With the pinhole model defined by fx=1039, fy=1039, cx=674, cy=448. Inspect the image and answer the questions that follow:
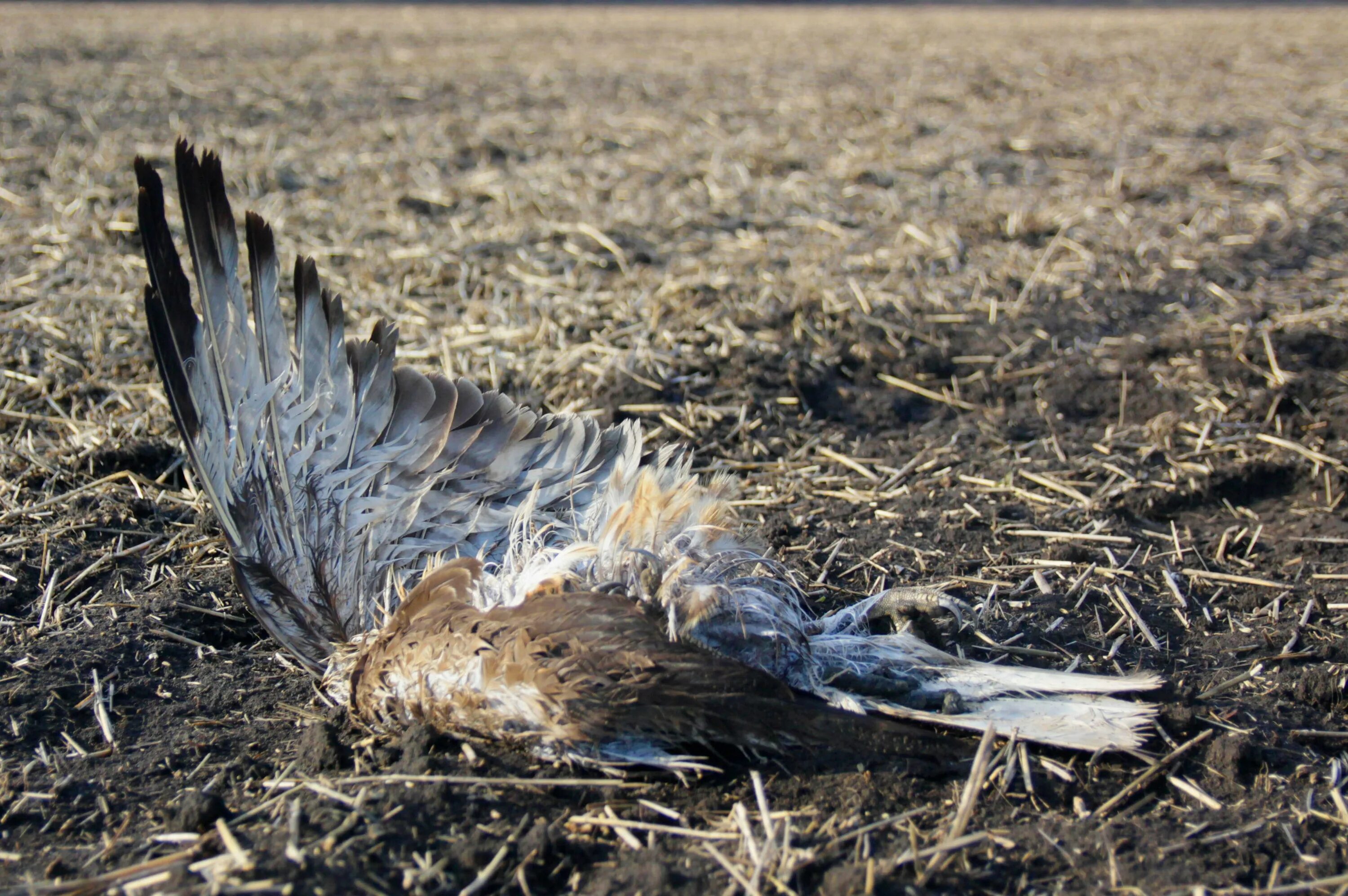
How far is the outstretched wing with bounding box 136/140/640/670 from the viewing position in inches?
99.2

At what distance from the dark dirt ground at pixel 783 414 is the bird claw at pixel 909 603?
203 mm

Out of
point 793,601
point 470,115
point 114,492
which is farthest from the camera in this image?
point 470,115

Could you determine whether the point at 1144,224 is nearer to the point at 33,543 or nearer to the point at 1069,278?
the point at 1069,278

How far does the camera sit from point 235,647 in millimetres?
2703

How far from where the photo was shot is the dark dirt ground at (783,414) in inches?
81.1

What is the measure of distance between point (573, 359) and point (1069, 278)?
242cm

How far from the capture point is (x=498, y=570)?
2.68 metres

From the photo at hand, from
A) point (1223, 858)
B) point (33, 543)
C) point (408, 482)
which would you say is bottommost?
point (1223, 858)

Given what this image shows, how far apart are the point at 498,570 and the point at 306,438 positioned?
0.59m

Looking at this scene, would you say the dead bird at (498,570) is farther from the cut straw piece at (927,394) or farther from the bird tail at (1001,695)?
the cut straw piece at (927,394)

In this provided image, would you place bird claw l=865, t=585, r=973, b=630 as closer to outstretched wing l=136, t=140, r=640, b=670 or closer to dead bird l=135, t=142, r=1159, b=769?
dead bird l=135, t=142, r=1159, b=769

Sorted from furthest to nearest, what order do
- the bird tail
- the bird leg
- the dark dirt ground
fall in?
the bird leg
the bird tail
the dark dirt ground

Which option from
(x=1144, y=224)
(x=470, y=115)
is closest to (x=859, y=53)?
(x=470, y=115)

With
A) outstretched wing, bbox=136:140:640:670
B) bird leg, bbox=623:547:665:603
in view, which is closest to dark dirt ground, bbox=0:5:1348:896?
outstretched wing, bbox=136:140:640:670
